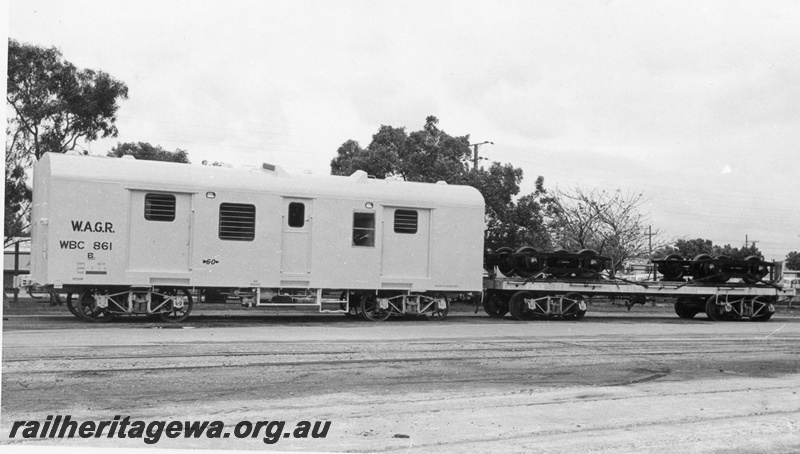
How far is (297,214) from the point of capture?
56.0 feet

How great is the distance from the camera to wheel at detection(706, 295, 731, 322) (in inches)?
869

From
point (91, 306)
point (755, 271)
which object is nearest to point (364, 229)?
point (91, 306)

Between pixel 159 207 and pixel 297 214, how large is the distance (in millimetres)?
2838

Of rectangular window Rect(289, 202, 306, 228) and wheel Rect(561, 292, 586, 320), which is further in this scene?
wheel Rect(561, 292, 586, 320)

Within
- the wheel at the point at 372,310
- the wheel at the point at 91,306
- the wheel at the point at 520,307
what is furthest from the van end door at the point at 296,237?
the wheel at the point at 520,307

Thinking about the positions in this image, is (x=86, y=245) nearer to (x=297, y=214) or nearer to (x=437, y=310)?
(x=297, y=214)

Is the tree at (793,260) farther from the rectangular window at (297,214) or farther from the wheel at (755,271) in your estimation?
the rectangular window at (297,214)

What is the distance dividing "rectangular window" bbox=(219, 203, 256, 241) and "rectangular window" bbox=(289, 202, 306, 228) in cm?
82

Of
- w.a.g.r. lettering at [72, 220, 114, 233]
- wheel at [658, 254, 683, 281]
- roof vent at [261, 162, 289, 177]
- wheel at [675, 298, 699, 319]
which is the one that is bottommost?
wheel at [675, 298, 699, 319]

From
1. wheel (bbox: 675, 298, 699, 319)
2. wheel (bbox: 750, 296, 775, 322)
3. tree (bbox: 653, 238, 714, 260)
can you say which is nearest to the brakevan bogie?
wheel (bbox: 675, 298, 699, 319)

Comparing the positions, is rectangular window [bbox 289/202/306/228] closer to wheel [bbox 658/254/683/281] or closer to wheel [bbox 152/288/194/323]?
wheel [bbox 152/288/194/323]

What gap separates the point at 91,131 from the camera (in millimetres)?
21031

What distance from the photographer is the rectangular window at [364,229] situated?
57.7ft

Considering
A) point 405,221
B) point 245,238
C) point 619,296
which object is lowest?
point 619,296
